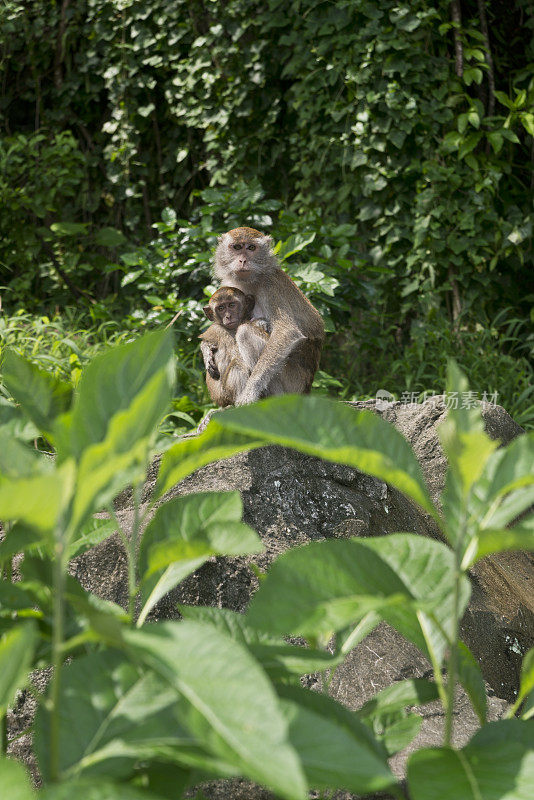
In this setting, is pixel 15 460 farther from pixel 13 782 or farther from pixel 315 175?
pixel 315 175

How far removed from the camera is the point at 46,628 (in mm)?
792

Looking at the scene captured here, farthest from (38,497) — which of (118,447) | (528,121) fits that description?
(528,121)

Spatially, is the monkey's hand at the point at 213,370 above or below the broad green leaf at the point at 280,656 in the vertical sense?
below

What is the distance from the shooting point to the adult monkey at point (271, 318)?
9.82 feet

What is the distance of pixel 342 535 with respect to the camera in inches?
77.7

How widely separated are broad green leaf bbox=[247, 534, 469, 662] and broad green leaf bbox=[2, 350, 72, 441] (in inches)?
12.2

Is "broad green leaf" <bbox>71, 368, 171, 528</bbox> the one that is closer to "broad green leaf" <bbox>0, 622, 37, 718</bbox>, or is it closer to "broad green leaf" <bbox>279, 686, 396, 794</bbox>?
"broad green leaf" <bbox>0, 622, 37, 718</bbox>

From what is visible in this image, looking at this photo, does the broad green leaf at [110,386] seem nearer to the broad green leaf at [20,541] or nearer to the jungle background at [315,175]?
the broad green leaf at [20,541]

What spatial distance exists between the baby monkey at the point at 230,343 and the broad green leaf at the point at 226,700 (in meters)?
2.48

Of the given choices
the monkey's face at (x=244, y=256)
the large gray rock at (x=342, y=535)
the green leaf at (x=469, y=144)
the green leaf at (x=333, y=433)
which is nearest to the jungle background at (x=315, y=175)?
the green leaf at (x=469, y=144)

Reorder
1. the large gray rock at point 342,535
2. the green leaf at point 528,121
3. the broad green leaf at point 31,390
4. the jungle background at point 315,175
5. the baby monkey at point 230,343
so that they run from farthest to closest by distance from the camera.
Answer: the green leaf at point 528,121
the jungle background at point 315,175
the baby monkey at point 230,343
the large gray rock at point 342,535
the broad green leaf at point 31,390

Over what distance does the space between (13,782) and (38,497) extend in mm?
217

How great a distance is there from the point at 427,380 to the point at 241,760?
15.8ft

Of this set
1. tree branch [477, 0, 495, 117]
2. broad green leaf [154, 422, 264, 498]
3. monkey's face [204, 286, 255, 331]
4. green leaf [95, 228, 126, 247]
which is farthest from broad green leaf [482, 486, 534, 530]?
green leaf [95, 228, 126, 247]
